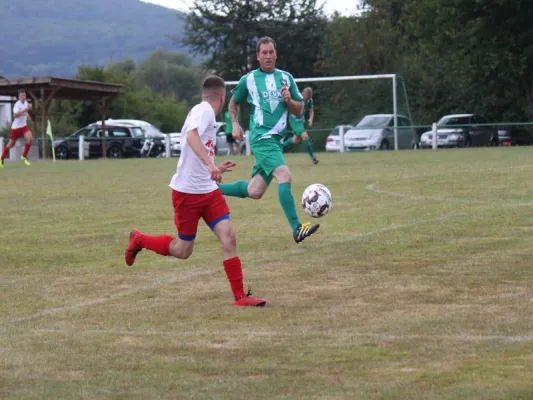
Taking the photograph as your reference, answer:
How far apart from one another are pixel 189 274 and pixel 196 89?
151m

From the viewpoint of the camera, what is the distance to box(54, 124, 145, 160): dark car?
148 feet

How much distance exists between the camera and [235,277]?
24.3 feet

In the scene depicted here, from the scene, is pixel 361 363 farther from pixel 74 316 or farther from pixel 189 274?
pixel 189 274

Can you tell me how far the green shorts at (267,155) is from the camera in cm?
1047

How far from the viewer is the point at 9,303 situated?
25.3ft

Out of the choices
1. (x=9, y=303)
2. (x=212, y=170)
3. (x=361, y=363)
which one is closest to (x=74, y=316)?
(x=9, y=303)

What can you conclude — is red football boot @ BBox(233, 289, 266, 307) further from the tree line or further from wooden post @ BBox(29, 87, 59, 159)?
wooden post @ BBox(29, 87, 59, 159)

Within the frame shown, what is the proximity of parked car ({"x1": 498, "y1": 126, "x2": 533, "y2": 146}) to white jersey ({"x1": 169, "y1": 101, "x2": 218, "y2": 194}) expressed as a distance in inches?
1275

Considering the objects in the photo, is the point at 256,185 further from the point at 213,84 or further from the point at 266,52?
the point at 213,84

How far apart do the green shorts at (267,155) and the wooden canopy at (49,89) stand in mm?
33663

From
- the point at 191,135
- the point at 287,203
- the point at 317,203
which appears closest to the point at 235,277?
the point at 191,135

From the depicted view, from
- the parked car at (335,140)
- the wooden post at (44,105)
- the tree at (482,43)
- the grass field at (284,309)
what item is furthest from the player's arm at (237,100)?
the wooden post at (44,105)

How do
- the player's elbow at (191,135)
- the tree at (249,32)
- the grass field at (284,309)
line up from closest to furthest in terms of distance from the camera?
the grass field at (284,309)
the player's elbow at (191,135)
the tree at (249,32)

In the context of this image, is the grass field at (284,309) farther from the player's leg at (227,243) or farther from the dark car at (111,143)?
the dark car at (111,143)
